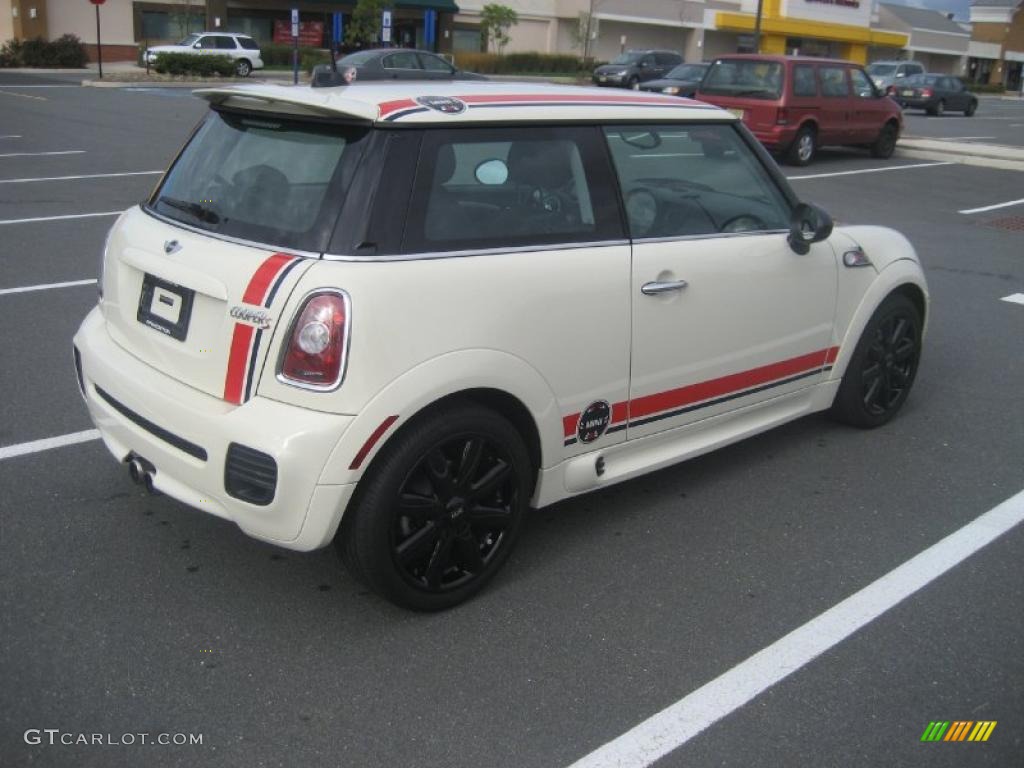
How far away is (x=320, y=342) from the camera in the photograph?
304 centimetres

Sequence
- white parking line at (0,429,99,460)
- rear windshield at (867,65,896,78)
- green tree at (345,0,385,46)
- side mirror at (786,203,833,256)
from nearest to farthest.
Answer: side mirror at (786,203,833,256), white parking line at (0,429,99,460), rear windshield at (867,65,896,78), green tree at (345,0,385,46)

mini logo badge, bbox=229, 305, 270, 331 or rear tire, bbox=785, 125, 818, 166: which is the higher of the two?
mini logo badge, bbox=229, 305, 270, 331

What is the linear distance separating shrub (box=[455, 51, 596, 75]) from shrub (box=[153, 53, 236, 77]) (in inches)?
601

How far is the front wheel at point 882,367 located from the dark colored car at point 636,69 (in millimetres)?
32820

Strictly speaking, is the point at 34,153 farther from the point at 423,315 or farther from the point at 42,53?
the point at 42,53

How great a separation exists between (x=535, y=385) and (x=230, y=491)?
105 centimetres

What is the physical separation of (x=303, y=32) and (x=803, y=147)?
38395 millimetres

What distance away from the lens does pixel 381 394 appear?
308 cm

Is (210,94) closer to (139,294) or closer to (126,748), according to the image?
(139,294)

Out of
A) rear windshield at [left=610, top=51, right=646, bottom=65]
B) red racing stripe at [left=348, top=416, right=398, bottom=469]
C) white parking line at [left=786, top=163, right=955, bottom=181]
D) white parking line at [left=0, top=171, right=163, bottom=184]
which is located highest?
rear windshield at [left=610, top=51, right=646, bottom=65]

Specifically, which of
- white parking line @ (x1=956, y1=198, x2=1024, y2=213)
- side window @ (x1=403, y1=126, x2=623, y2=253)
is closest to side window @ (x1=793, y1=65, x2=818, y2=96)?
white parking line @ (x1=956, y1=198, x2=1024, y2=213)

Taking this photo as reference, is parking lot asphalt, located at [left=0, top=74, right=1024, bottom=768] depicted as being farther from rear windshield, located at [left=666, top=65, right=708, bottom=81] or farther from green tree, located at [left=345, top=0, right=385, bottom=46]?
green tree, located at [left=345, top=0, right=385, bottom=46]

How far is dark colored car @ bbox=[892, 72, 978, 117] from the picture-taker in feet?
121

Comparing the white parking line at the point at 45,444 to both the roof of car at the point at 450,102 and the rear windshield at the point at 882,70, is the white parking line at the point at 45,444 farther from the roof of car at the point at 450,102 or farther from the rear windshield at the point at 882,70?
the rear windshield at the point at 882,70
